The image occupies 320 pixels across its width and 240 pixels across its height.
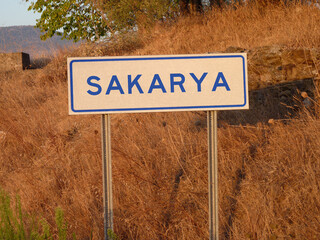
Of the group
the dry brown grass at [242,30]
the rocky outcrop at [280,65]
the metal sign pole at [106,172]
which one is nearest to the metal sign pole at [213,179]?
the metal sign pole at [106,172]

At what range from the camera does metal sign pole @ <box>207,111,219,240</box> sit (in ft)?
8.60

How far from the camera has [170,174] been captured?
12.6 ft

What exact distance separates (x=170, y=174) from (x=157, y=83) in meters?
1.43

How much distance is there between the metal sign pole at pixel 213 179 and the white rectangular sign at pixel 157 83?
0.47ft

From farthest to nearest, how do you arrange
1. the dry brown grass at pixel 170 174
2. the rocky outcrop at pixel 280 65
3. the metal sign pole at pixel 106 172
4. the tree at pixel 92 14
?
the tree at pixel 92 14, the rocky outcrop at pixel 280 65, the dry brown grass at pixel 170 174, the metal sign pole at pixel 106 172

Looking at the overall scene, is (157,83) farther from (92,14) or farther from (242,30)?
(92,14)

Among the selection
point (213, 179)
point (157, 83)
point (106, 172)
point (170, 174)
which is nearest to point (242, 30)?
point (170, 174)

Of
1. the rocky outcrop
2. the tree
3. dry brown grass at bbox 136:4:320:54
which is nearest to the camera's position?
the rocky outcrop

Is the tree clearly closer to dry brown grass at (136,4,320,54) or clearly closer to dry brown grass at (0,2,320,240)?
dry brown grass at (136,4,320,54)

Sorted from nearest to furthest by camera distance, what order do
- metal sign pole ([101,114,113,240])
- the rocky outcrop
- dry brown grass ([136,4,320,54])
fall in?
1. metal sign pole ([101,114,113,240])
2. the rocky outcrop
3. dry brown grass ([136,4,320,54])

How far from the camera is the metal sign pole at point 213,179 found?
2.62 metres

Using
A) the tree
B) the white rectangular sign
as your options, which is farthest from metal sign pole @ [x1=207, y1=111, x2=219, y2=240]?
the tree

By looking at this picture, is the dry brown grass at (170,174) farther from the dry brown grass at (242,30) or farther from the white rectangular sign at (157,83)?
the white rectangular sign at (157,83)

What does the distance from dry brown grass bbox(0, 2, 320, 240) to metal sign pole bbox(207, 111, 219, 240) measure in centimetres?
41
